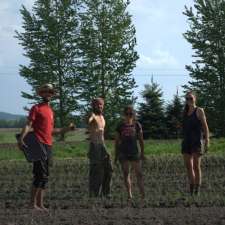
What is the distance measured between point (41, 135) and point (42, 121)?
204 mm

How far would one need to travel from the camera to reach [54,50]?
48.6m

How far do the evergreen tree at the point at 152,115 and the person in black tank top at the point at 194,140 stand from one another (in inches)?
1261

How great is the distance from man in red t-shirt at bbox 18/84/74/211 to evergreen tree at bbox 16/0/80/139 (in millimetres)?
37670

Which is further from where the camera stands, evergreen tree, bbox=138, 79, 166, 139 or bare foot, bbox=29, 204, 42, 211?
evergreen tree, bbox=138, 79, 166, 139

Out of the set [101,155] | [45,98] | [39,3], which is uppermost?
[39,3]

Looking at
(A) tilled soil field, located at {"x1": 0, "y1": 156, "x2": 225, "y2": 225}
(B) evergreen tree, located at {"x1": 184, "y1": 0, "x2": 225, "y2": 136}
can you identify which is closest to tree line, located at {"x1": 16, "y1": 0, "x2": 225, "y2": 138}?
(B) evergreen tree, located at {"x1": 184, "y1": 0, "x2": 225, "y2": 136}

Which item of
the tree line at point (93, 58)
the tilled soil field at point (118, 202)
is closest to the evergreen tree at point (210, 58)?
the tree line at point (93, 58)

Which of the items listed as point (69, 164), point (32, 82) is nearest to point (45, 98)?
point (69, 164)

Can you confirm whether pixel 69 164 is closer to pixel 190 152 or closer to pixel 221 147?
pixel 190 152

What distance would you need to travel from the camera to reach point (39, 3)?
4944 centimetres

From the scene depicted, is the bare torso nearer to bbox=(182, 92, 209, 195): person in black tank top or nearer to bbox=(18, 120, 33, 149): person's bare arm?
bbox=(182, 92, 209, 195): person in black tank top

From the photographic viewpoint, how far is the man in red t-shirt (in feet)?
33.3

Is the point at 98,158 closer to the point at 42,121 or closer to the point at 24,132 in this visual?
the point at 42,121

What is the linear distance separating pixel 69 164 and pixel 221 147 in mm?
9590
